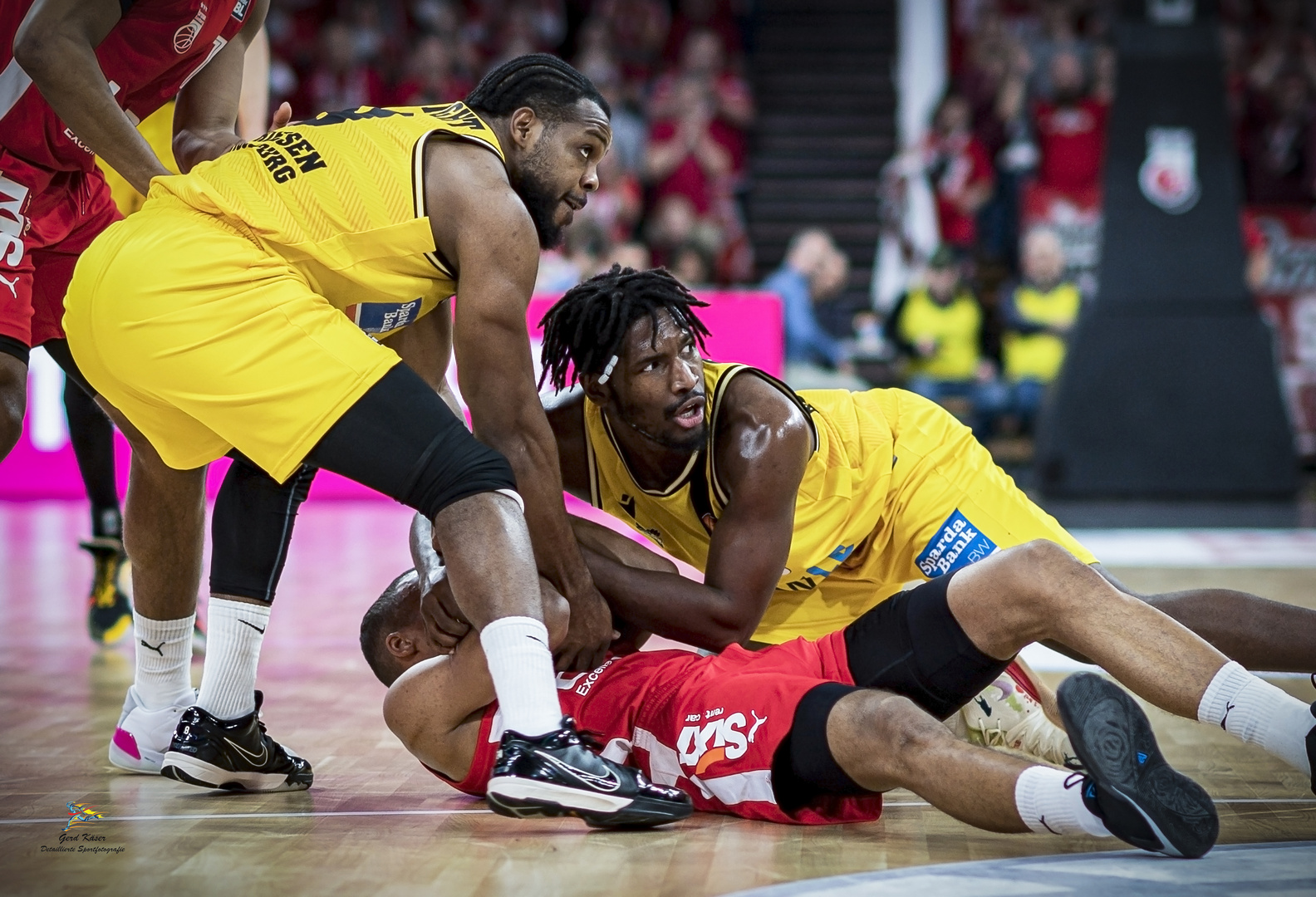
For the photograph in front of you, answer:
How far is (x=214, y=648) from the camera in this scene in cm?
295

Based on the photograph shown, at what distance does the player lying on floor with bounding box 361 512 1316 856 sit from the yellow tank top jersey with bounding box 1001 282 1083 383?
26.2 feet

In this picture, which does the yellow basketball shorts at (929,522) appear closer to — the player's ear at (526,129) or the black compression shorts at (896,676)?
the black compression shorts at (896,676)

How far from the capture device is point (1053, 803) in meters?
2.17

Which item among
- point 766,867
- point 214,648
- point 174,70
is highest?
point 174,70

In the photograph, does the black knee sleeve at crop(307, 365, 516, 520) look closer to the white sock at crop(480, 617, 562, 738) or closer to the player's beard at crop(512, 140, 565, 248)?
the white sock at crop(480, 617, 562, 738)

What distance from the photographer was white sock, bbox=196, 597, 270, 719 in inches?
115

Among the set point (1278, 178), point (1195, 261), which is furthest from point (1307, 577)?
point (1278, 178)

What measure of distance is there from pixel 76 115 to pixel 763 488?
5.49 ft

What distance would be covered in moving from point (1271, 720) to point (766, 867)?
0.87m

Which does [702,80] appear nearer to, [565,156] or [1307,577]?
[1307,577]

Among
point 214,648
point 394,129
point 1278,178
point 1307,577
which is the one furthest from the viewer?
point 1278,178

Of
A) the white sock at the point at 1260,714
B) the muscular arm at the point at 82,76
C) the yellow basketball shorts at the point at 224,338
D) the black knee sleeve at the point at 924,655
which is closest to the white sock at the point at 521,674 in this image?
the yellow basketball shorts at the point at 224,338

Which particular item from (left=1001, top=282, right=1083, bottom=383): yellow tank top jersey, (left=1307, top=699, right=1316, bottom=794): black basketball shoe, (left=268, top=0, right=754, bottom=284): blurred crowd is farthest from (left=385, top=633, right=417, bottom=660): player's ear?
(left=1001, top=282, right=1083, bottom=383): yellow tank top jersey

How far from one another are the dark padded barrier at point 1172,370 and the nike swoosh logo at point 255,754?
247 inches
